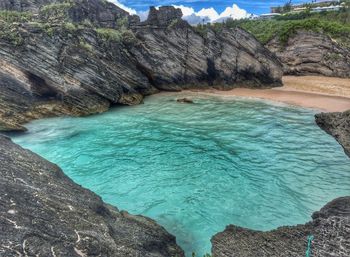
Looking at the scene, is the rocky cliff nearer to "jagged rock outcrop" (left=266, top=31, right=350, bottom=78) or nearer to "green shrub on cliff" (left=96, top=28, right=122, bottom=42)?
"green shrub on cliff" (left=96, top=28, right=122, bottom=42)

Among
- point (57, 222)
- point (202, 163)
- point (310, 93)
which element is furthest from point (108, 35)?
point (57, 222)

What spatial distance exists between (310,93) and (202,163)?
2387 cm

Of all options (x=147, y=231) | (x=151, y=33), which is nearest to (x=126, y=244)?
(x=147, y=231)

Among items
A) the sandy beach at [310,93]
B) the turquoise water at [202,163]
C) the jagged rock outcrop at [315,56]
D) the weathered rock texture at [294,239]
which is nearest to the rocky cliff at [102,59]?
the sandy beach at [310,93]

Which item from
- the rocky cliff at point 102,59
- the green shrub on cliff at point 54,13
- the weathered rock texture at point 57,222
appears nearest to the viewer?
the weathered rock texture at point 57,222

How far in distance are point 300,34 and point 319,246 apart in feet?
149

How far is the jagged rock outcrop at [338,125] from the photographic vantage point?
20688 mm

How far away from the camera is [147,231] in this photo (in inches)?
430

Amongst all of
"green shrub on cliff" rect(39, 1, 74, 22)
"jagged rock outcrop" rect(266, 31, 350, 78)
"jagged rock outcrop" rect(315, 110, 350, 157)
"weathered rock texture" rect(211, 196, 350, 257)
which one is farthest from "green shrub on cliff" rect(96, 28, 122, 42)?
"weathered rock texture" rect(211, 196, 350, 257)

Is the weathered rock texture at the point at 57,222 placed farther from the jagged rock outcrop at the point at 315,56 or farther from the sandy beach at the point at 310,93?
the jagged rock outcrop at the point at 315,56

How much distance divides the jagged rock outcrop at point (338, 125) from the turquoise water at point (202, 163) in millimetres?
546

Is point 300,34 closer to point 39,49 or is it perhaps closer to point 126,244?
point 39,49

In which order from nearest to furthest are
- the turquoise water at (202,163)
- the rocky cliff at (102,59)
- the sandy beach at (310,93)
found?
the turquoise water at (202,163)
the rocky cliff at (102,59)
the sandy beach at (310,93)

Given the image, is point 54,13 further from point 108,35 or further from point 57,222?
point 57,222
